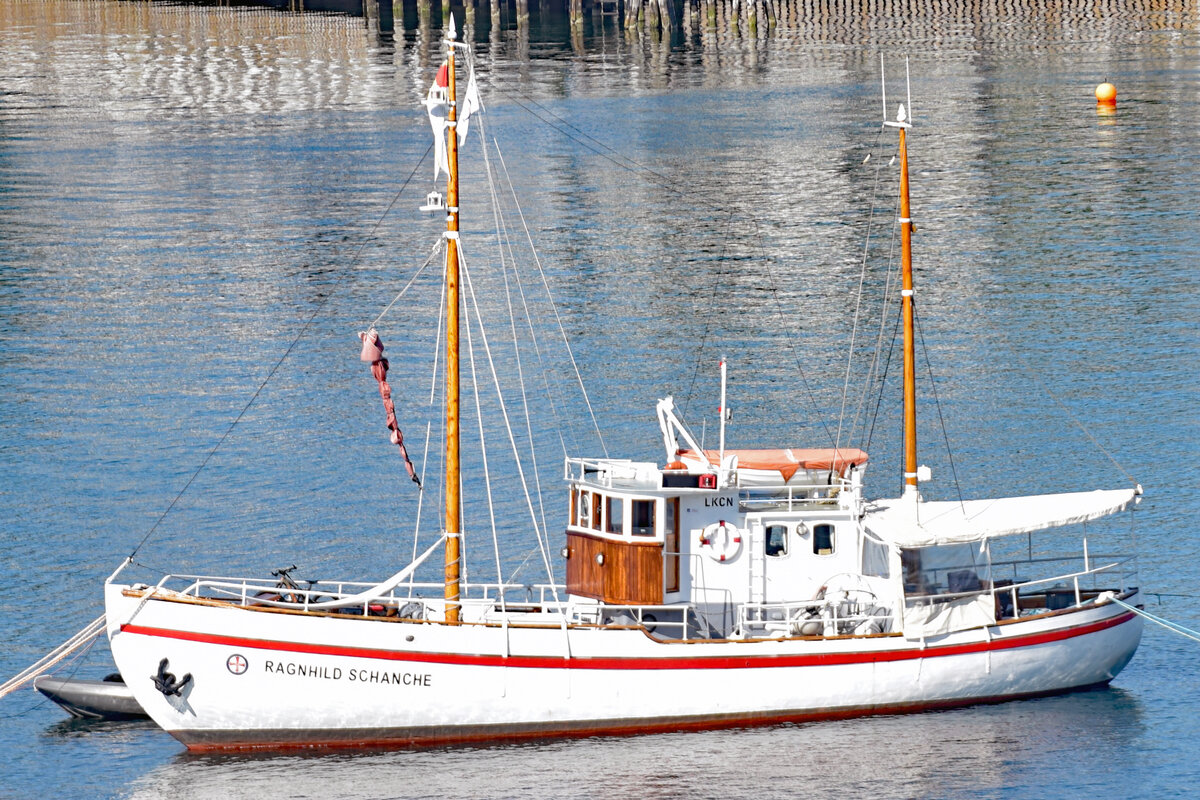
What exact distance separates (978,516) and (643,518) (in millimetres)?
7567

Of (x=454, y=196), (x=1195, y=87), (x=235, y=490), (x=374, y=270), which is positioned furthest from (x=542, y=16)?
(x=454, y=196)

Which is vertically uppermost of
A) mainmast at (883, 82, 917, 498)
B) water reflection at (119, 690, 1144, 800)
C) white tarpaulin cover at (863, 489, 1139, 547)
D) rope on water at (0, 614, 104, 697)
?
mainmast at (883, 82, 917, 498)

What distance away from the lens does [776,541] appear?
3550 centimetres

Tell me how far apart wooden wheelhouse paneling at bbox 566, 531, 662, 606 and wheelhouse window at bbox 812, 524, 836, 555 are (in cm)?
354

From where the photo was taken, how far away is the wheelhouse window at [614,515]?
34938 mm

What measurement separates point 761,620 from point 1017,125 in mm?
76568

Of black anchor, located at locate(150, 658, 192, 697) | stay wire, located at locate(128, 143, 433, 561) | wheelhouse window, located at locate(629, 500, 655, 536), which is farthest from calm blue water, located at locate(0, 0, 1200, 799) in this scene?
wheelhouse window, located at locate(629, 500, 655, 536)

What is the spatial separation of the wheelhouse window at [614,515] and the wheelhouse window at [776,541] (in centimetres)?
324

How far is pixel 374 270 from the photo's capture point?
76000 millimetres

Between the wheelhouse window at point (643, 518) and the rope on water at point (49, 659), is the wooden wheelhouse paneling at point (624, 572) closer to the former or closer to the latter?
the wheelhouse window at point (643, 518)

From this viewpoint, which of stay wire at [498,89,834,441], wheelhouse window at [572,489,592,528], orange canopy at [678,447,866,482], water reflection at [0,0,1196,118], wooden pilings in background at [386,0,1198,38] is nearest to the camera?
wheelhouse window at [572,489,592,528]

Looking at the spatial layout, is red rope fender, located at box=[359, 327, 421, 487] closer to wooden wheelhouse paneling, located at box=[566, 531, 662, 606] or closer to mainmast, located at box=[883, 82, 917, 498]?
wooden wheelhouse paneling, located at box=[566, 531, 662, 606]

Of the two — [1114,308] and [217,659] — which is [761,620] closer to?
[217,659]

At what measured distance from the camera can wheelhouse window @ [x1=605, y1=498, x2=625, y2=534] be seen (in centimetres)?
3494
